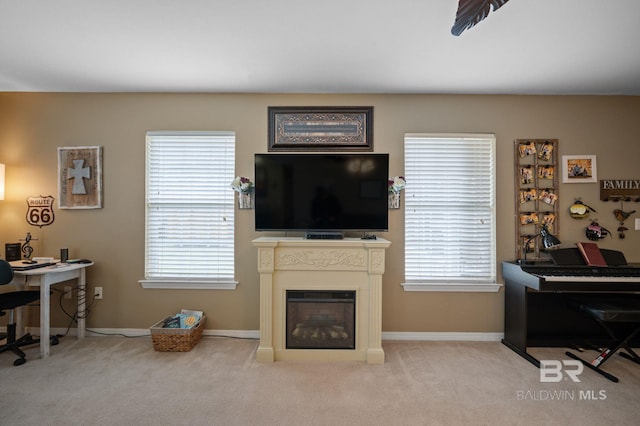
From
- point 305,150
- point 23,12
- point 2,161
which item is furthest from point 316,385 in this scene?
point 2,161

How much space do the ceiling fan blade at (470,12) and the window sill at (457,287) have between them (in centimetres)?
218

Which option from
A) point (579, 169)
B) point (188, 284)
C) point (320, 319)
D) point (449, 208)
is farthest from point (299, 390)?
point (579, 169)

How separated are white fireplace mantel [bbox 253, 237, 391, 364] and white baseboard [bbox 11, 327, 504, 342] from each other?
1.72 feet

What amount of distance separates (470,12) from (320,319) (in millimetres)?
2443

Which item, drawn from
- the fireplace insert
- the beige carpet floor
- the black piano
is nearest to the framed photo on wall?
the beige carpet floor

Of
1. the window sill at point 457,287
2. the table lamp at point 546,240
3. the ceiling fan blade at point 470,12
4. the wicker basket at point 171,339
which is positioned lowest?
the wicker basket at point 171,339

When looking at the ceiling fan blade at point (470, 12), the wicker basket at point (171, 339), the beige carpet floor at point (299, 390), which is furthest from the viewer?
the wicker basket at point (171, 339)

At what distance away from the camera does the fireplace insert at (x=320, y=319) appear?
2.52m

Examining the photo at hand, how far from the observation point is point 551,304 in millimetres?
2787

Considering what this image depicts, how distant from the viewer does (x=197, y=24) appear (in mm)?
1943

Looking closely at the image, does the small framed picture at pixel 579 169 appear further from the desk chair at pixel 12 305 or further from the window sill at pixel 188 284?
the desk chair at pixel 12 305

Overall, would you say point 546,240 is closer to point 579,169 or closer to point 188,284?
point 579,169

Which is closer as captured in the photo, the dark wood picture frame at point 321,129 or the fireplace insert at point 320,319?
the fireplace insert at point 320,319

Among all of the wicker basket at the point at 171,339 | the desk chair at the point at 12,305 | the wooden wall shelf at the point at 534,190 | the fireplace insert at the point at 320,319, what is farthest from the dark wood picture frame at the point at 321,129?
the desk chair at the point at 12,305
